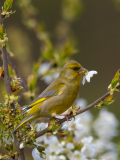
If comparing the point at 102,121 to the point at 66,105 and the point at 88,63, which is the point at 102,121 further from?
the point at 88,63

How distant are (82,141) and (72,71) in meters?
0.66

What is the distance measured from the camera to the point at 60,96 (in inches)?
82.9

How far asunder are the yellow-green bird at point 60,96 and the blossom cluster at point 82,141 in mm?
147

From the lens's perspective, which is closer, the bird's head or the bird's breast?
the bird's breast

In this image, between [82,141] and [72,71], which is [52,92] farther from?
[82,141]

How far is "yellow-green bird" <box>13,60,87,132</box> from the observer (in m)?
A: 2.00

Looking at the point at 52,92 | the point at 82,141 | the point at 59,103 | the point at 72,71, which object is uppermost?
the point at 72,71

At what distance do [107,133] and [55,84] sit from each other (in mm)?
639

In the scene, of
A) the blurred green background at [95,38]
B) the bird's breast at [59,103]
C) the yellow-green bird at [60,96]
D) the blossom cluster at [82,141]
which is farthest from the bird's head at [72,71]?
the blurred green background at [95,38]

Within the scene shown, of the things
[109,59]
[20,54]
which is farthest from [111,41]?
[20,54]

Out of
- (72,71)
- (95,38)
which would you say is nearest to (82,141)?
(72,71)

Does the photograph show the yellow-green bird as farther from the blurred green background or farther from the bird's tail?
the blurred green background

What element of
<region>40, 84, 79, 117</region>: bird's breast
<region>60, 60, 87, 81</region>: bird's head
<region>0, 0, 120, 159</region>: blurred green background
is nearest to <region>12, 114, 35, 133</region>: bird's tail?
<region>40, 84, 79, 117</region>: bird's breast

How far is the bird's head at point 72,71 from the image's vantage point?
7.36 feet
